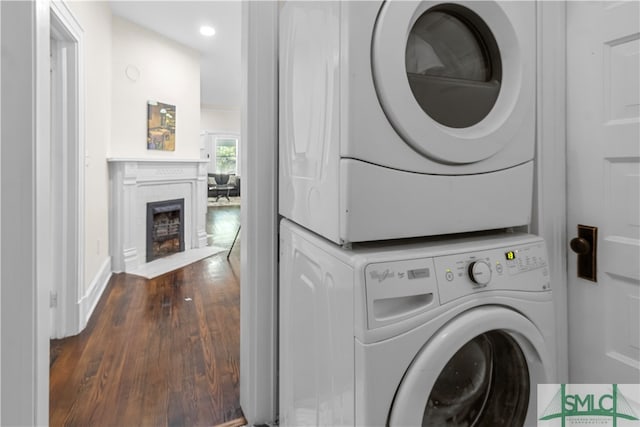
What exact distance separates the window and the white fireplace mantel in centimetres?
586

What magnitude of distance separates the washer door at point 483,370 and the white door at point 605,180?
0.31 metres

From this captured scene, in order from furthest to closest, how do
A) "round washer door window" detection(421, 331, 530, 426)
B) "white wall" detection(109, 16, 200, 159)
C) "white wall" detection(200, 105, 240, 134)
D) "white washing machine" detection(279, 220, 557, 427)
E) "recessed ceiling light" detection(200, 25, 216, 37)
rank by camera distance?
"white wall" detection(200, 105, 240, 134), "recessed ceiling light" detection(200, 25, 216, 37), "white wall" detection(109, 16, 200, 159), "round washer door window" detection(421, 331, 530, 426), "white washing machine" detection(279, 220, 557, 427)

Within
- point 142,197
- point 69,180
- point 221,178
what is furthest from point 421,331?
point 221,178

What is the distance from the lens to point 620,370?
104 cm

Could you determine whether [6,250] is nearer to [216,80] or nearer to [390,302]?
[390,302]

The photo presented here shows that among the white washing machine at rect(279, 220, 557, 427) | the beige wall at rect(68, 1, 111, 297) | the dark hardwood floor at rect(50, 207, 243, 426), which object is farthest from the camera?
the beige wall at rect(68, 1, 111, 297)

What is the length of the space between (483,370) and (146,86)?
14.6ft

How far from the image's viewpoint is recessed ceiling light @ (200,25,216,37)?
4.04 metres

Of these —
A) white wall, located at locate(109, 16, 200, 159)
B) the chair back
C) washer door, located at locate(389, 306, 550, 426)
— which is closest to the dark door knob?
washer door, located at locate(389, 306, 550, 426)

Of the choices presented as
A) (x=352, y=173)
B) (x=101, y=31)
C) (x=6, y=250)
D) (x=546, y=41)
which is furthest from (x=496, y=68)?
(x=101, y=31)

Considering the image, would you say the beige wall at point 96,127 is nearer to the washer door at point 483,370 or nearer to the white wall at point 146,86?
the white wall at point 146,86

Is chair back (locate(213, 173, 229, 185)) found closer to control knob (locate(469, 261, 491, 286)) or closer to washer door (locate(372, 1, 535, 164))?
washer door (locate(372, 1, 535, 164))

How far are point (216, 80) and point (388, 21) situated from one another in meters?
6.56

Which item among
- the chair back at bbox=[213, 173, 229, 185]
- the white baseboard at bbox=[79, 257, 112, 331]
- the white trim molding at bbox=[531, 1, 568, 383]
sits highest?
the chair back at bbox=[213, 173, 229, 185]
